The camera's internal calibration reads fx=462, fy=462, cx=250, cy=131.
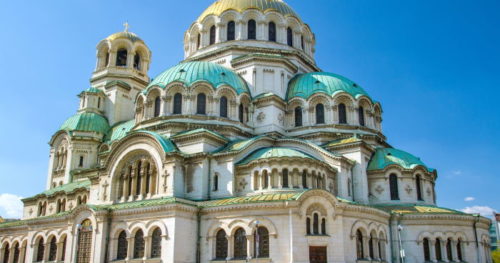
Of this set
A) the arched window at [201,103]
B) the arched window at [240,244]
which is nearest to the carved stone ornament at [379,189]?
the arched window at [240,244]

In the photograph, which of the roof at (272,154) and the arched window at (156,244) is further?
the roof at (272,154)

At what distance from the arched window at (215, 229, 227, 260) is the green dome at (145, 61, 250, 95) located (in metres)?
12.2

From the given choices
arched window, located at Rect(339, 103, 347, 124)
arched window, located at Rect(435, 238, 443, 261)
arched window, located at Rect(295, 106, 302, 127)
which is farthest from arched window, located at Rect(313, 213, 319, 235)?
arched window, located at Rect(339, 103, 347, 124)

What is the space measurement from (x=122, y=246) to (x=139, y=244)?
4.63 ft

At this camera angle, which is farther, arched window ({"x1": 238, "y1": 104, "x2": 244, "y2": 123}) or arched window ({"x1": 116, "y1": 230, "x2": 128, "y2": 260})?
arched window ({"x1": 238, "y1": 104, "x2": 244, "y2": 123})

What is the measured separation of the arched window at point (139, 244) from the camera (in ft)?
91.5

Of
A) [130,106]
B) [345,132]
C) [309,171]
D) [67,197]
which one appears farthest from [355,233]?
[130,106]

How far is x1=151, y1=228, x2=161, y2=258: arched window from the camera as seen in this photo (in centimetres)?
2723

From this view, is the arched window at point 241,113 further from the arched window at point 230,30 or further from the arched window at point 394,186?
the arched window at point 394,186

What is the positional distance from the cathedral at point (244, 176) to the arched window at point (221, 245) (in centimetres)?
10

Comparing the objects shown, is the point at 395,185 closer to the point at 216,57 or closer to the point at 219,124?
the point at 219,124

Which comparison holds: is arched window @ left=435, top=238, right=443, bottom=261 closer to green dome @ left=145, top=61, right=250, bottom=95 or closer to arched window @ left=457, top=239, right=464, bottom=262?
arched window @ left=457, top=239, right=464, bottom=262

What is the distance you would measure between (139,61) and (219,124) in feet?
72.0

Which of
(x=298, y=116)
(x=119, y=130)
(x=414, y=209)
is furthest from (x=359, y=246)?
(x=119, y=130)
